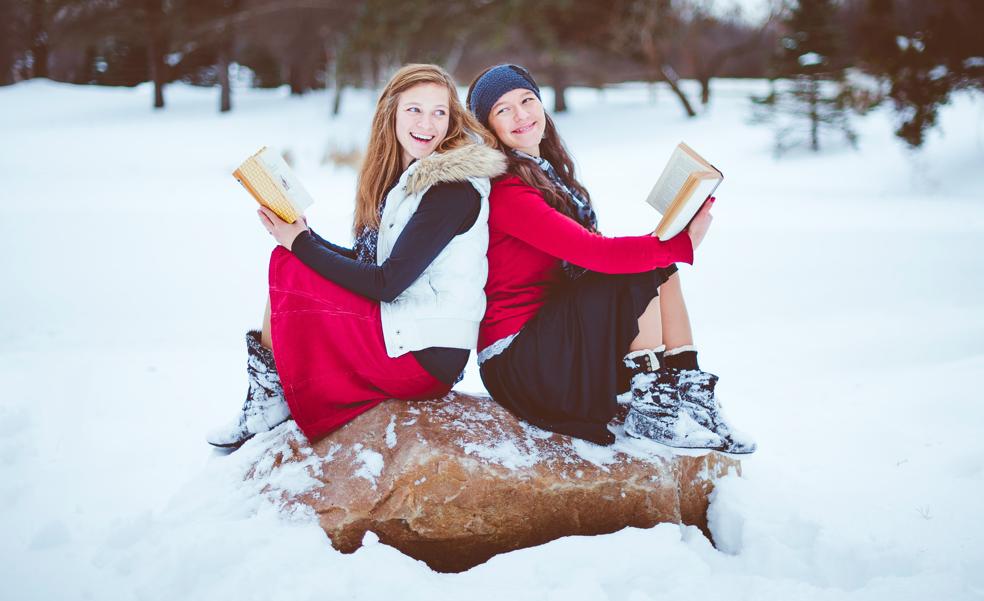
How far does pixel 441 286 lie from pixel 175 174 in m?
8.78

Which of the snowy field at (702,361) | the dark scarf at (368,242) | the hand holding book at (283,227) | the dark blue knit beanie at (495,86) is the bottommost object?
the snowy field at (702,361)

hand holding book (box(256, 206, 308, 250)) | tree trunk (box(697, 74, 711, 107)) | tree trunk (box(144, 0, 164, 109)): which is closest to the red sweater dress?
hand holding book (box(256, 206, 308, 250))

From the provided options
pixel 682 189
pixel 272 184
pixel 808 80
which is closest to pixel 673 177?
pixel 682 189

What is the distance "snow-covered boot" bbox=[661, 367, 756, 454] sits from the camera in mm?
2299

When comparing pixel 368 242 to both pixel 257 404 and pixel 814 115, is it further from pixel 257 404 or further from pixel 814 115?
pixel 814 115

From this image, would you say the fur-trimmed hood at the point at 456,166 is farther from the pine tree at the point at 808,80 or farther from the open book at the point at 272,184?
the pine tree at the point at 808,80

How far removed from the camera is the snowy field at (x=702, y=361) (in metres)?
2.16

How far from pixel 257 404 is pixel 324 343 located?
52 cm

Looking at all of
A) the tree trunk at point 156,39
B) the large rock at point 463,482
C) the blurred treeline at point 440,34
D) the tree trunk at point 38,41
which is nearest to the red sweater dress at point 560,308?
the large rock at point 463,482

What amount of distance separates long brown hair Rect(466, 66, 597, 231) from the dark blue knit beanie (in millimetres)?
34

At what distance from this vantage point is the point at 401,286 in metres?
2.23

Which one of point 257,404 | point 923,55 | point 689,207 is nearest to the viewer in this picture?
point 689,207

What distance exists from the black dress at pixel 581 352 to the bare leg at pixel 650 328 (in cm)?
3

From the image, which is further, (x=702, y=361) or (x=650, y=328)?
(x=702, y=361)
